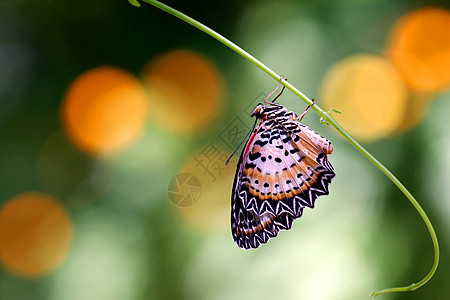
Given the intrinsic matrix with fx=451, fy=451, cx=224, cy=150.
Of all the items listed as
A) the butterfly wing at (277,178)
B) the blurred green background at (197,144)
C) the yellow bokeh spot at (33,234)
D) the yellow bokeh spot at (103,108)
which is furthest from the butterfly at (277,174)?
the yellow bokeh spot at (33,234)

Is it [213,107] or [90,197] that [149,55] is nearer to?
[213,107]

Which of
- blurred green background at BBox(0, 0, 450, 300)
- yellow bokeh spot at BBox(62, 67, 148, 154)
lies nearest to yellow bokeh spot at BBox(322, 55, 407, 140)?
blurred green background at BBox(0, 0, 450, 300)

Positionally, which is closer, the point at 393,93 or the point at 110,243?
the point at 393,93

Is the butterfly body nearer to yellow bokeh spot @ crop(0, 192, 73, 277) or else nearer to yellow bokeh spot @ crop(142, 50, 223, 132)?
yellow bokeh spot @ crop(142, 50, 223, 132)

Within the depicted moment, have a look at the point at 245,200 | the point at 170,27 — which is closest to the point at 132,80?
the point at 170,27

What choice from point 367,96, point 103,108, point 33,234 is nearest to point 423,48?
point 367,96

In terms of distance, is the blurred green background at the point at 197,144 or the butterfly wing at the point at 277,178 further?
the blurred green background at the point at 197,144

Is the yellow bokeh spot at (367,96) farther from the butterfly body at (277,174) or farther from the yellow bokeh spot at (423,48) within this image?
the butterfly body at (277,174)
